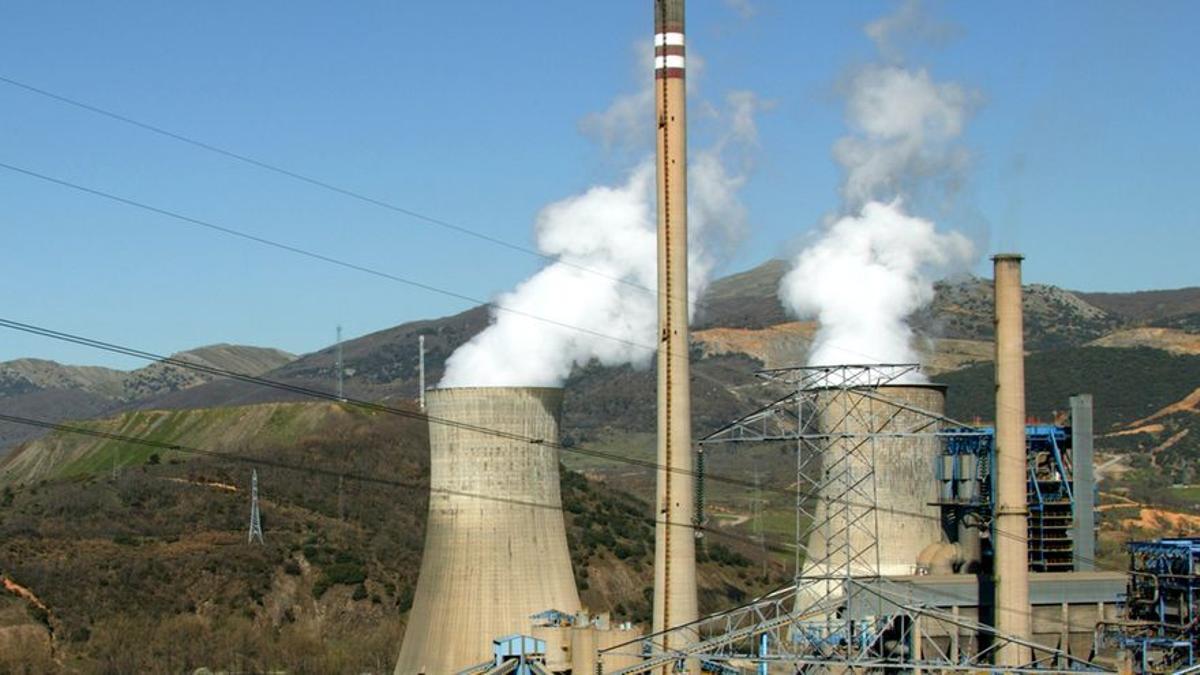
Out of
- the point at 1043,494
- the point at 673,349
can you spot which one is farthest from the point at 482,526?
the point at 1043,494

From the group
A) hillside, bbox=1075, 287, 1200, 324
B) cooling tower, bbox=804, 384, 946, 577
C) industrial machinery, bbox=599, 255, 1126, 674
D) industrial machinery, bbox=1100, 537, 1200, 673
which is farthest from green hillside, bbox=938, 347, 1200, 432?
industrial machinery, bbox=1100, 537, 1200, 673

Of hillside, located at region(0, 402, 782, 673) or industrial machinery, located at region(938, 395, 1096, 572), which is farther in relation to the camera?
hillside, located at region(0, 402, 782, 673)

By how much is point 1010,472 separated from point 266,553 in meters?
28.7

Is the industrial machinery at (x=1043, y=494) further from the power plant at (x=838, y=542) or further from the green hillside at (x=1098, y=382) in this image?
the green hillside at (x=1098, y=382)

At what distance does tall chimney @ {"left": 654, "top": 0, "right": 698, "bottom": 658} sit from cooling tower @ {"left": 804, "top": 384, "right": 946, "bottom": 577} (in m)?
4.14

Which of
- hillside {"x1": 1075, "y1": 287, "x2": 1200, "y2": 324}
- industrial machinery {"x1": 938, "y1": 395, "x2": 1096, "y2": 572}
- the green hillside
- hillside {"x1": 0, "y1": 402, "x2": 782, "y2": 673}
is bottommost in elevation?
hillside {"x1": 0, "y1": 402, "x2": 782, "y2": 673}

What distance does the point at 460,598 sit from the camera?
30.0 meters

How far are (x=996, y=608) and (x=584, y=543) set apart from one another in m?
28.7

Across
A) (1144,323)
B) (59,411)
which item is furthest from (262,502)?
(59,411)

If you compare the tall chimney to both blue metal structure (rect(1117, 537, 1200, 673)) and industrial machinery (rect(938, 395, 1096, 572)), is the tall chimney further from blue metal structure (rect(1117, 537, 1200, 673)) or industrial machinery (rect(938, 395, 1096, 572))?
blue metal structure (rect(1117, 537, 1200, 673))

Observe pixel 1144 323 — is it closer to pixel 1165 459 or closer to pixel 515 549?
pixel 1165 459

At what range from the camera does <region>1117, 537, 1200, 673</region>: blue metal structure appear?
3097cm

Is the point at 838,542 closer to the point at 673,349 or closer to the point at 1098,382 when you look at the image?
the point at 673,349

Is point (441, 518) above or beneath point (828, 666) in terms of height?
above
